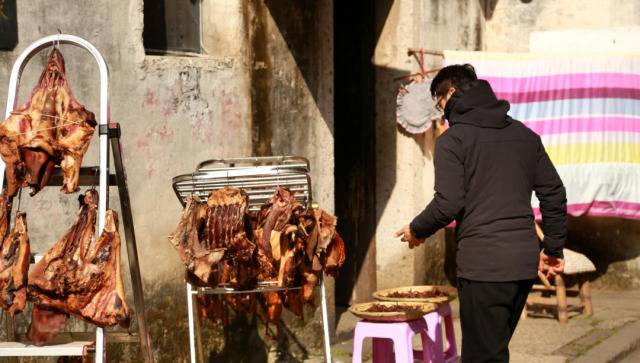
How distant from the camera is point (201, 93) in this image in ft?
26.9

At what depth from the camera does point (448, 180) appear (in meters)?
5.76

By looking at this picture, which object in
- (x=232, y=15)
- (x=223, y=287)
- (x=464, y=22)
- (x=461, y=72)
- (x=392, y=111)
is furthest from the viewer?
(x=464, y=22)

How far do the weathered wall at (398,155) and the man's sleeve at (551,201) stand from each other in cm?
510

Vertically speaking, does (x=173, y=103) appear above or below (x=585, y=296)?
above

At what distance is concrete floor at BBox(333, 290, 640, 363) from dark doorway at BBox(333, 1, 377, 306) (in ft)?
1.91

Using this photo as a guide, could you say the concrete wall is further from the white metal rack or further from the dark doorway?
the dark doorway

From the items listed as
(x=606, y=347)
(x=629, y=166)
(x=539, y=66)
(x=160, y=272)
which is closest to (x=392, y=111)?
(x=539, y=66)

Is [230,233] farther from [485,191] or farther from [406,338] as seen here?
[485,191]

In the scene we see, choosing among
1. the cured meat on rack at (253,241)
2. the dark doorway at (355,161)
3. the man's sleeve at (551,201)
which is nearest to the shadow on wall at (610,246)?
the dark doorway at (355,161)

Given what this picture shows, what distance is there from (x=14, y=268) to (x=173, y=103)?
3.00 metres

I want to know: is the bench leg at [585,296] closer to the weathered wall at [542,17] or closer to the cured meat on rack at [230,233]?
the weathered wall at [542,17]

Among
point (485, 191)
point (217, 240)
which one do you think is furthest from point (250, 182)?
point (485, 191)

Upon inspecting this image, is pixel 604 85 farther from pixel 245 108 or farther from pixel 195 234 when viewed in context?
pixel 195 234

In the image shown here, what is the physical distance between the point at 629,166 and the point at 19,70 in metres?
7.78
